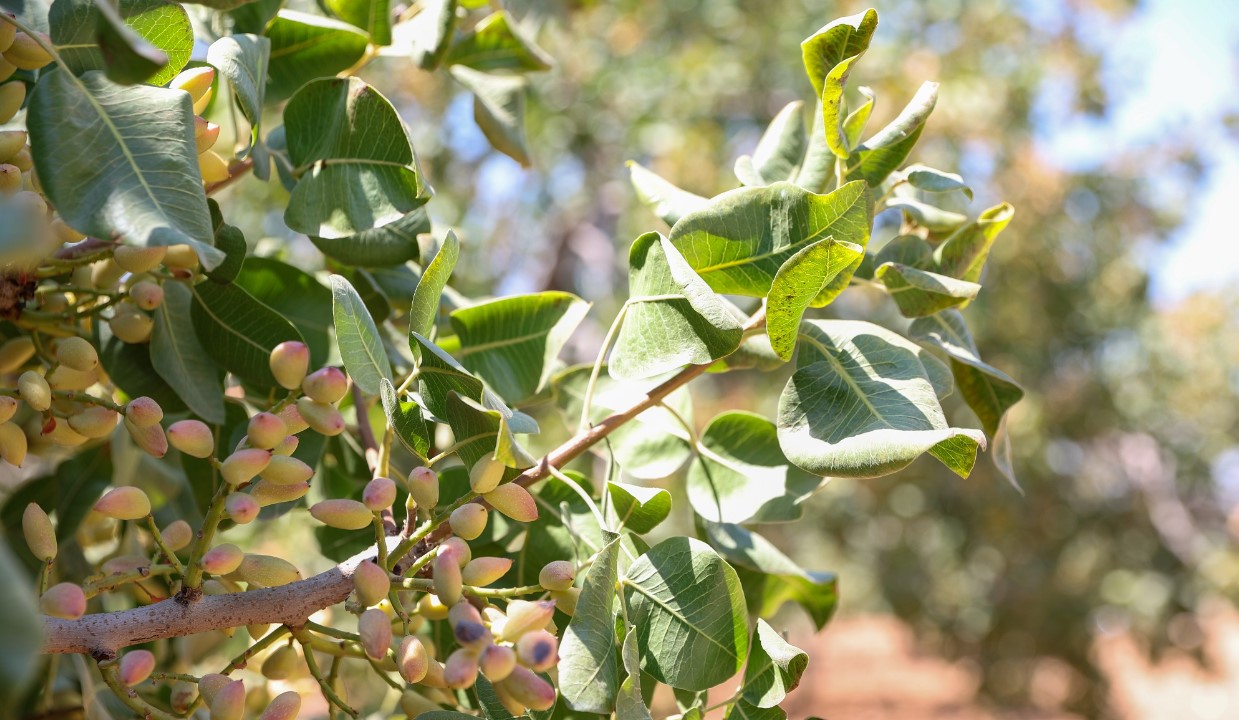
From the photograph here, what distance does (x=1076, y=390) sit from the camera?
220 inches

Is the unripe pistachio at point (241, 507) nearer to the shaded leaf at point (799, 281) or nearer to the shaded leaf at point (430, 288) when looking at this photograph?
the shaded leaf at point (430, 288)

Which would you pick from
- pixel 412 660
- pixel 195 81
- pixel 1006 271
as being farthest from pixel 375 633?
pixel 1006 271

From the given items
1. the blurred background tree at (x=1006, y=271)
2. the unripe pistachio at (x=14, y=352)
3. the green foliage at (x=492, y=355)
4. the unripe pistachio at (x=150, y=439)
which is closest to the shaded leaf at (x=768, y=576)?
the green foliage at (x=492, y=355)

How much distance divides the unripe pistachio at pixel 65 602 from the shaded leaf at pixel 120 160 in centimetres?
18

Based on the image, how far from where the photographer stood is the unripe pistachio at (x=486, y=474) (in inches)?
21.5

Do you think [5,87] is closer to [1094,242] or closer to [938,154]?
[938,154]

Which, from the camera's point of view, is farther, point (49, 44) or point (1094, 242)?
point (1094, 242)

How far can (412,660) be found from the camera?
53cm

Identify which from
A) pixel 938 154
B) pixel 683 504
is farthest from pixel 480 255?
pixel 938 154

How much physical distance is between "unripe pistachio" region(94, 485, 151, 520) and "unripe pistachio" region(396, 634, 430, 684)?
0.60ft

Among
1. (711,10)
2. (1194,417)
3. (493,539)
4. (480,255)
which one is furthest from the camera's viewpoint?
(1194,417)

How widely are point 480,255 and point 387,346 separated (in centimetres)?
366

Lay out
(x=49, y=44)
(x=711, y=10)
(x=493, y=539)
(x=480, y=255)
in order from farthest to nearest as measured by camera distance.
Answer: (x=711, y=10) → (x=480, y=255) → (x=493, y=539) → (x=49, y=44)

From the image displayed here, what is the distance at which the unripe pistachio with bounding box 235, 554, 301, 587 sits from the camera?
57 cm
